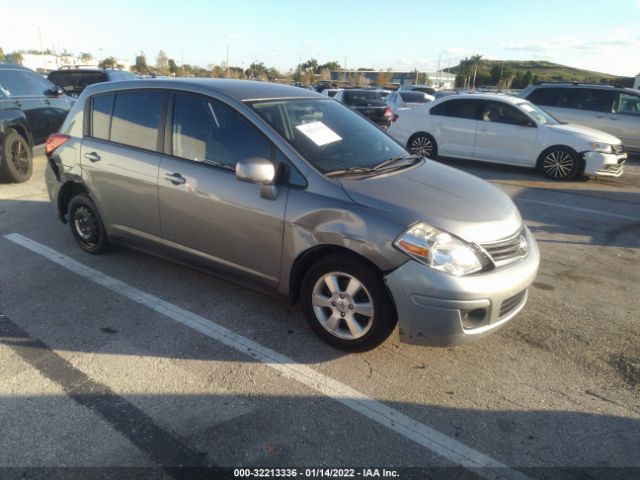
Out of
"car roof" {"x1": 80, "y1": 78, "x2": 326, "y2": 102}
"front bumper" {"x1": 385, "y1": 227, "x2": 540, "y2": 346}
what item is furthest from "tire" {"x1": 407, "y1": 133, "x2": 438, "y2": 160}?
"front bumper" {"x1": 385, "y1": 227, "x2": 540, "y2": 346}

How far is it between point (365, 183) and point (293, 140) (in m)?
0.62

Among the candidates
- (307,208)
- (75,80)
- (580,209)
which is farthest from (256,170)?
(75,80)

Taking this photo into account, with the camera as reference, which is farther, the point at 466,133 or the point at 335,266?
the point at 466,133

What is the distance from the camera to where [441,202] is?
120 inches

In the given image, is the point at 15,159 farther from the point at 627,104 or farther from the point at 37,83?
the point at 627,104

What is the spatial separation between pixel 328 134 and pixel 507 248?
5.14 feet

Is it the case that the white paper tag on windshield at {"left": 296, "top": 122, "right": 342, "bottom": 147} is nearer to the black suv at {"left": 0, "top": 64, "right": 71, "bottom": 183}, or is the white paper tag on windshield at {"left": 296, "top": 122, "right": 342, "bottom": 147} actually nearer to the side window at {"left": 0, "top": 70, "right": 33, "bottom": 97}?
the black suv at {"left": 0, "top": 64, "right": 71, "bottom": 183}

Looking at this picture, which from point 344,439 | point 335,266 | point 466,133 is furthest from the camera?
point 466,133

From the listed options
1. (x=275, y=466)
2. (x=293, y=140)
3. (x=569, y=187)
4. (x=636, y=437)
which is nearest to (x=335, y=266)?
(x=293, y=140)

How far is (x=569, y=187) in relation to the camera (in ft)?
27.7

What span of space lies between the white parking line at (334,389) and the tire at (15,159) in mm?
4324

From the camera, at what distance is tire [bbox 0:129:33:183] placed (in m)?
7.23

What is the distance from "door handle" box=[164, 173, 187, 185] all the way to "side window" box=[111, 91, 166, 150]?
13.2 inches

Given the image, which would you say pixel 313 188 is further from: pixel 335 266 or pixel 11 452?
pixel 11 452
